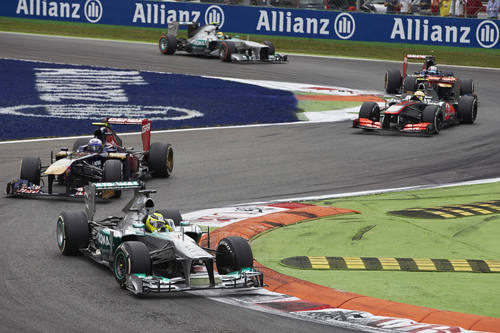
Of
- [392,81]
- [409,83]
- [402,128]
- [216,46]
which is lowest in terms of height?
[402,128]

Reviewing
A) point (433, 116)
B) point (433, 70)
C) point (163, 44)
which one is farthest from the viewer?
point (163, 44)

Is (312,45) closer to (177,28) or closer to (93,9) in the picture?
(177,28)

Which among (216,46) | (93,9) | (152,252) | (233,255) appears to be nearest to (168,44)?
(216,46)

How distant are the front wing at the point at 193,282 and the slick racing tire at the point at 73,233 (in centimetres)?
186

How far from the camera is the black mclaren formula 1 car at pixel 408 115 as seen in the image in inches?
968

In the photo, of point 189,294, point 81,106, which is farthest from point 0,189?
point 81,106

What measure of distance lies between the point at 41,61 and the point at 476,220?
27143mm

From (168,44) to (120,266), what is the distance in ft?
98.1

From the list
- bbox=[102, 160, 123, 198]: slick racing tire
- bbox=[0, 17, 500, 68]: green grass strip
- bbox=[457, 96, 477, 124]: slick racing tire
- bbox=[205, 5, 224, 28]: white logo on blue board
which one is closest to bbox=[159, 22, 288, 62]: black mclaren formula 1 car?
bbox=[205, 5, 224, 28]: white logo on blue board

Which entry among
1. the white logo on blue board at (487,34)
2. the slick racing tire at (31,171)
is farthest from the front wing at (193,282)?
the white logo on blue board at (487,34)

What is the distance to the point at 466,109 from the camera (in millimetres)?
26516

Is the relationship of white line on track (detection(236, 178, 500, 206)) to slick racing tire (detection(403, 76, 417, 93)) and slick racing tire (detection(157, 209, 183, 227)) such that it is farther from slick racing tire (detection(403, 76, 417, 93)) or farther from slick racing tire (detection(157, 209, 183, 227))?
Result: slick racing tire (detection(403, 76, 417, 93))

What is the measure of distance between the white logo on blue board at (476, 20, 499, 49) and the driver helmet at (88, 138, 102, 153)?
26511 mm

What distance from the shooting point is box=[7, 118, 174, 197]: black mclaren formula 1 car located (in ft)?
53.1
